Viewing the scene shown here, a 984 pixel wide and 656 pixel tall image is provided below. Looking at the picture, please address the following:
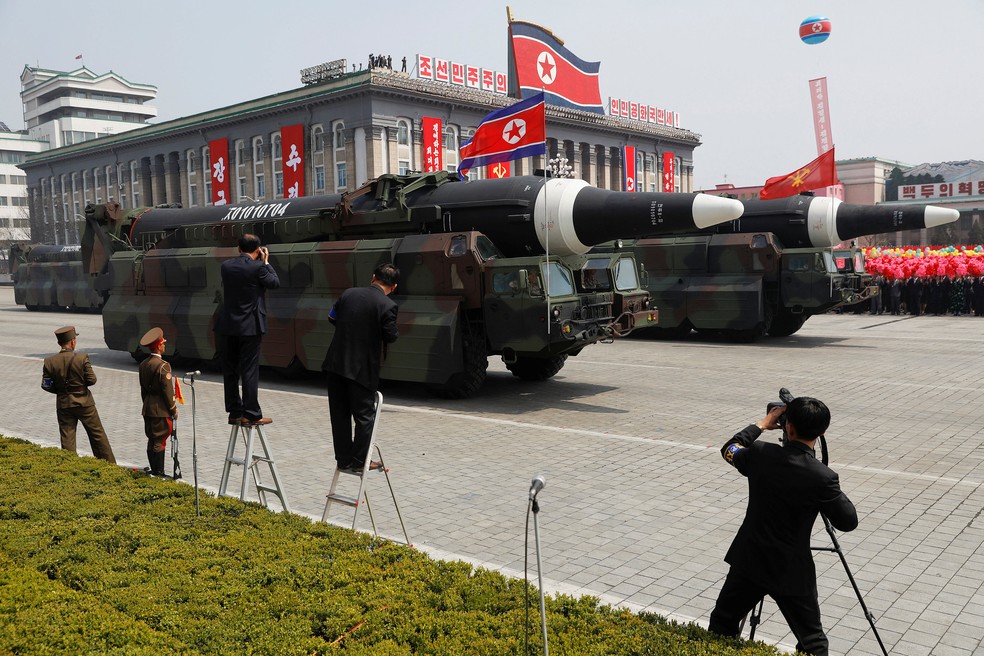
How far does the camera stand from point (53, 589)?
4992 mm

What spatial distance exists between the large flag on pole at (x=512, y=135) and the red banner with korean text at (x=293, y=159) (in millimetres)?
45938

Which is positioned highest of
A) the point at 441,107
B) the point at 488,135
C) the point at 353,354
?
the point at 441,107

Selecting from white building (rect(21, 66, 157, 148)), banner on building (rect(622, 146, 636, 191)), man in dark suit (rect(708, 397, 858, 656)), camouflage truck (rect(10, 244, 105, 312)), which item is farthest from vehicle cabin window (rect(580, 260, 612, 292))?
white building (rect(21, 66, 157, 148))

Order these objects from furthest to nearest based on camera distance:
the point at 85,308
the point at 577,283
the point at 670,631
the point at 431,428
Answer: the point at 85,308, the point at 577,283, the point at 431,428, the point at 670,631

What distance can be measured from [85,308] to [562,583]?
33739 mm

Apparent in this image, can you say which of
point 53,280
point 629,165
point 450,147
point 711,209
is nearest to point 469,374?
point 711,209

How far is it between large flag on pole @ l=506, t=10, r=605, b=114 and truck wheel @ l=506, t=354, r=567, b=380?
13870mm

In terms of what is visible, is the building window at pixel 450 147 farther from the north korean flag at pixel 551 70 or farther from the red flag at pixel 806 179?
the red flag at pixel 806 179

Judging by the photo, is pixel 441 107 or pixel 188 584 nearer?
pixel 188 584

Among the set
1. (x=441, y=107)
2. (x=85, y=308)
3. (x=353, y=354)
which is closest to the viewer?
(x=353, y=354)

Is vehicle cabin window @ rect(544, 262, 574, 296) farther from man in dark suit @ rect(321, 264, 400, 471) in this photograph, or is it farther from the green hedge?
the green hedge

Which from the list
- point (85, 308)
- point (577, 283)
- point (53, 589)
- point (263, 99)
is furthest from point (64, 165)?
point (53, 589)

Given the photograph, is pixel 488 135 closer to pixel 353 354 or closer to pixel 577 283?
pixel 577 283

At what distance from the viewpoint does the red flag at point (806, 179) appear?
19.8 m
